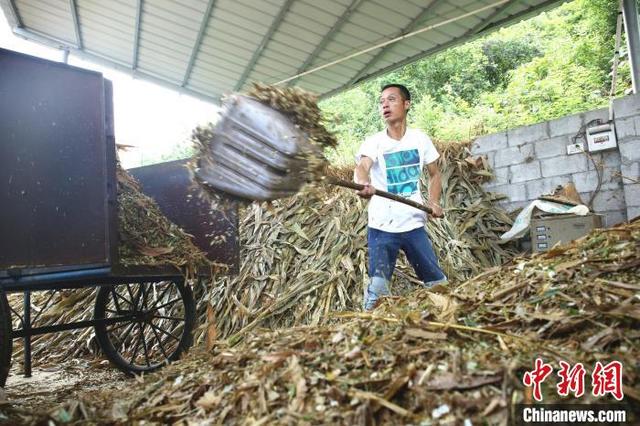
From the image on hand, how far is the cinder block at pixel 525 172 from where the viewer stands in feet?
16.5

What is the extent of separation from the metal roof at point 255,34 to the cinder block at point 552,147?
51.8 inches

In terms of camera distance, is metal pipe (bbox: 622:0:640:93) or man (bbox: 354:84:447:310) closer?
man (bbox: 354:84:447:310)

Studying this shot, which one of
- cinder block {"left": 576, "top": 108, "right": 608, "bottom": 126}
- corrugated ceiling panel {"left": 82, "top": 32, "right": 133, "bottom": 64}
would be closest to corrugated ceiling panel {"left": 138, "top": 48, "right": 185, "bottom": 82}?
corrugated ceiling panel {"left": 82, "top": 32, "right": 133, "bottom": 64}

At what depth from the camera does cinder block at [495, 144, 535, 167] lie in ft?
16.7

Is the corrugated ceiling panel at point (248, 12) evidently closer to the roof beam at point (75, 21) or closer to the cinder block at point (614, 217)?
the roof beam at point (75, 21)

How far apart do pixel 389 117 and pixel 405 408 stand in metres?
2.42

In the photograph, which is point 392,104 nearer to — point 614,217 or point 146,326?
point 614,217

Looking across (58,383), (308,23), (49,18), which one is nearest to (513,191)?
(308,23)

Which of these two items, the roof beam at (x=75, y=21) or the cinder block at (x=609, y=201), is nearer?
the cinder block at (x=609, y=201)

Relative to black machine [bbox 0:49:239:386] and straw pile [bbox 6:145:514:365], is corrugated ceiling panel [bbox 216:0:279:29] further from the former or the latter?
black machine [bbox 0:49:239:386]

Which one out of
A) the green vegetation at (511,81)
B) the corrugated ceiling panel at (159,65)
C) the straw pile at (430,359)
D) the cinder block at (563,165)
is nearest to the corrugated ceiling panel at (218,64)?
the corrugated ceiling panel at (159,65)

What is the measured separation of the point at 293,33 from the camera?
5.53 metres

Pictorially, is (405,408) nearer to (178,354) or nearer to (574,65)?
(178,354)

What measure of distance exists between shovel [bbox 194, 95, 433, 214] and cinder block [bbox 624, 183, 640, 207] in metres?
3.08
